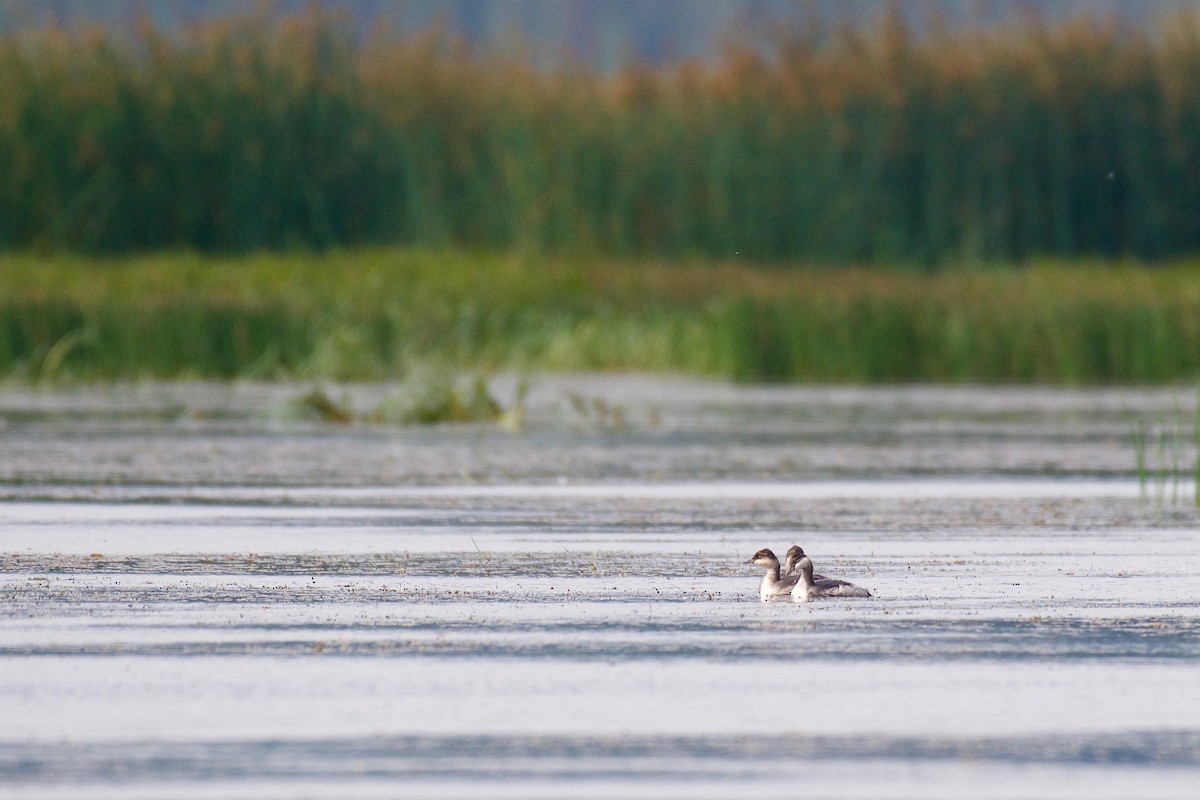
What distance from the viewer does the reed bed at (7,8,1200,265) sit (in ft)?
62.8

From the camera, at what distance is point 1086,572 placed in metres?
7.05

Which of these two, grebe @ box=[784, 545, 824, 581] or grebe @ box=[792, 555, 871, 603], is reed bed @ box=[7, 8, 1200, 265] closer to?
grebe @ box=[784, 545, 824, 581]

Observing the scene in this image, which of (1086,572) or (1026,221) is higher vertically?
(1026,221)

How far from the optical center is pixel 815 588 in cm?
639

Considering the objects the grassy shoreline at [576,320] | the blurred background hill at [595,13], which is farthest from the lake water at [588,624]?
the blurred background hill at [595,13]

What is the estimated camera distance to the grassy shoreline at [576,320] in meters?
16.0

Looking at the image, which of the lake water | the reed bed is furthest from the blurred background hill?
the lake water

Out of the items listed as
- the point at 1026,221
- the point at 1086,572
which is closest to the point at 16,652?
the point at 1086,572

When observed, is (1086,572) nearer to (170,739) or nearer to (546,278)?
(170,739)

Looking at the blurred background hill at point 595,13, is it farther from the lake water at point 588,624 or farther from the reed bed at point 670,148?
the lake water at point 588,624

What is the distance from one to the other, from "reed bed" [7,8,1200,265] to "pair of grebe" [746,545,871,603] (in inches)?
512

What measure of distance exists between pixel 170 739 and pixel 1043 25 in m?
17.5

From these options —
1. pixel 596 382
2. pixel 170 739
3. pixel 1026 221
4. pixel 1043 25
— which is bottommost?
pixel 170 739

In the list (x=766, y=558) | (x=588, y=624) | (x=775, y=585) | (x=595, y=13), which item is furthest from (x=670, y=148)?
(x=595, y=13)
